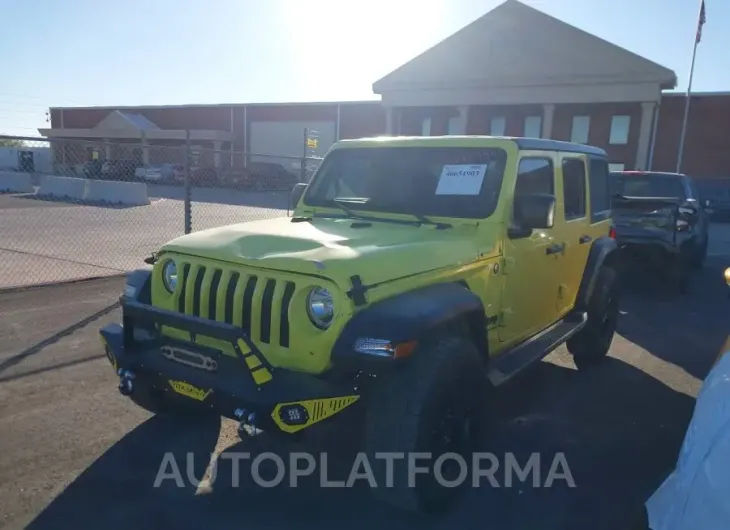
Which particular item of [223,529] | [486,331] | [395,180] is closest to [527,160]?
[395,180]

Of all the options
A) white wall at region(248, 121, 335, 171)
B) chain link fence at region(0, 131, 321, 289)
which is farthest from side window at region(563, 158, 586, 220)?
white wall at region(248, 121, 335, 171)

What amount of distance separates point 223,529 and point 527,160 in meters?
3.02

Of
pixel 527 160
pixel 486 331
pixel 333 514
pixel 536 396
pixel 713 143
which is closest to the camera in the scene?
pixel 333 514

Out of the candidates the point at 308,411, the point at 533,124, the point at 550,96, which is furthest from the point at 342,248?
the point at 533,124

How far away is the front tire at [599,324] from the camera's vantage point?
5.49 metres

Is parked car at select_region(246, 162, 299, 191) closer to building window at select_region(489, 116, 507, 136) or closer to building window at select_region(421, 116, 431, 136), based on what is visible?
building window at select_region(421, 116, 431, 136)

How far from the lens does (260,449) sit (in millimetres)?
3795

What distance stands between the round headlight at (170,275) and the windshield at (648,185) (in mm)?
8243

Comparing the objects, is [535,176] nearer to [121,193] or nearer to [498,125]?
[121,193]

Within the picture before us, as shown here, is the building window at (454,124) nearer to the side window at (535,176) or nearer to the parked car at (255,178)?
the parked car at (255,178)

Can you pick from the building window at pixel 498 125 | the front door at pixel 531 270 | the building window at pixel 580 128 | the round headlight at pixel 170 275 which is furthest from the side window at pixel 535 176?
the building window at pixel 498 125

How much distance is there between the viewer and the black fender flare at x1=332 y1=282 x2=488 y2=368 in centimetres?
269

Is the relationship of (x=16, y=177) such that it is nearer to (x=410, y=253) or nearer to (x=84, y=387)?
(x=84, y=387)

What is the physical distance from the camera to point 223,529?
2975mm
